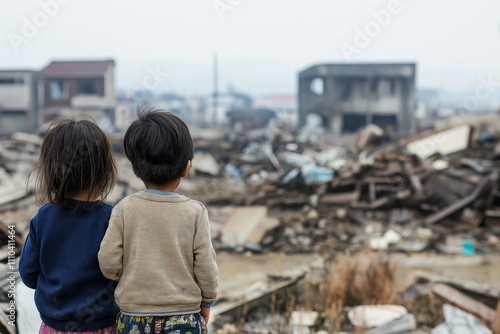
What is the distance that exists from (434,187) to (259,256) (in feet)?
13.8

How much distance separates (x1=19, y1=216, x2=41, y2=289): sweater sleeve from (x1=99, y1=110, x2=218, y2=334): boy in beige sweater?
27cm

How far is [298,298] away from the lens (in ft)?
13.9

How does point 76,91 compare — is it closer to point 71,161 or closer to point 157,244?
→ point 71,161

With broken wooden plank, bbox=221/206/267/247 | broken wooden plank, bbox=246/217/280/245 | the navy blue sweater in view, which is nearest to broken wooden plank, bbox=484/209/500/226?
broken wooden plank, bbox=246/217/280/245

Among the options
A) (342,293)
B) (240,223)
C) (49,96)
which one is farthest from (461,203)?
(49,96)

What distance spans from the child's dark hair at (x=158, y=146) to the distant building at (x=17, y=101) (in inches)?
864

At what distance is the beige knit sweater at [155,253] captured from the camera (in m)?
1.54

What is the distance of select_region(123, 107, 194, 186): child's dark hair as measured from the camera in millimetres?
1521

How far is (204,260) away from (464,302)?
3.20 meters

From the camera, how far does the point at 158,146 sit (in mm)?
1515

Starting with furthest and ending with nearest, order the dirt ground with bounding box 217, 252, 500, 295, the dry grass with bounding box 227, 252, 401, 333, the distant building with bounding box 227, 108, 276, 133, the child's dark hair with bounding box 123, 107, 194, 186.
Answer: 1. the distant building with bounding box 227, 108, 276, 133
2. the dirt ground with bounding box 217, 252, 500, 295
3. the dry grass with bounding box 227, 252, 401, 333
4. the child's dark hair with bounding box 123, 107, 194, 186

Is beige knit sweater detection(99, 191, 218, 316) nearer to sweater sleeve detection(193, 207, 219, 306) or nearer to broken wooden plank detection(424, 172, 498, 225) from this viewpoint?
sweater sleeve detection(193, 207, 219, 306)

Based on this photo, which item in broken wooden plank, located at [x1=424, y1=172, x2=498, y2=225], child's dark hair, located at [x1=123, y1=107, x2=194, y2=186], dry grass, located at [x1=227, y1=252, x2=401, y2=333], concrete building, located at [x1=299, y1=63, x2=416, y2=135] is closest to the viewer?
child's dark hair, located at [x1=123, y1=107, x2=194, y2=186]

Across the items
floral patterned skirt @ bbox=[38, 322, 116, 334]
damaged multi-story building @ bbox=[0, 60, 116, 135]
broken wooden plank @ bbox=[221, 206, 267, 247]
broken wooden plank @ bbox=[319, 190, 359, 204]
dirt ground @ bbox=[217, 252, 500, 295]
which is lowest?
dirt ground @ bbox=[217, 252, 500, 295]
